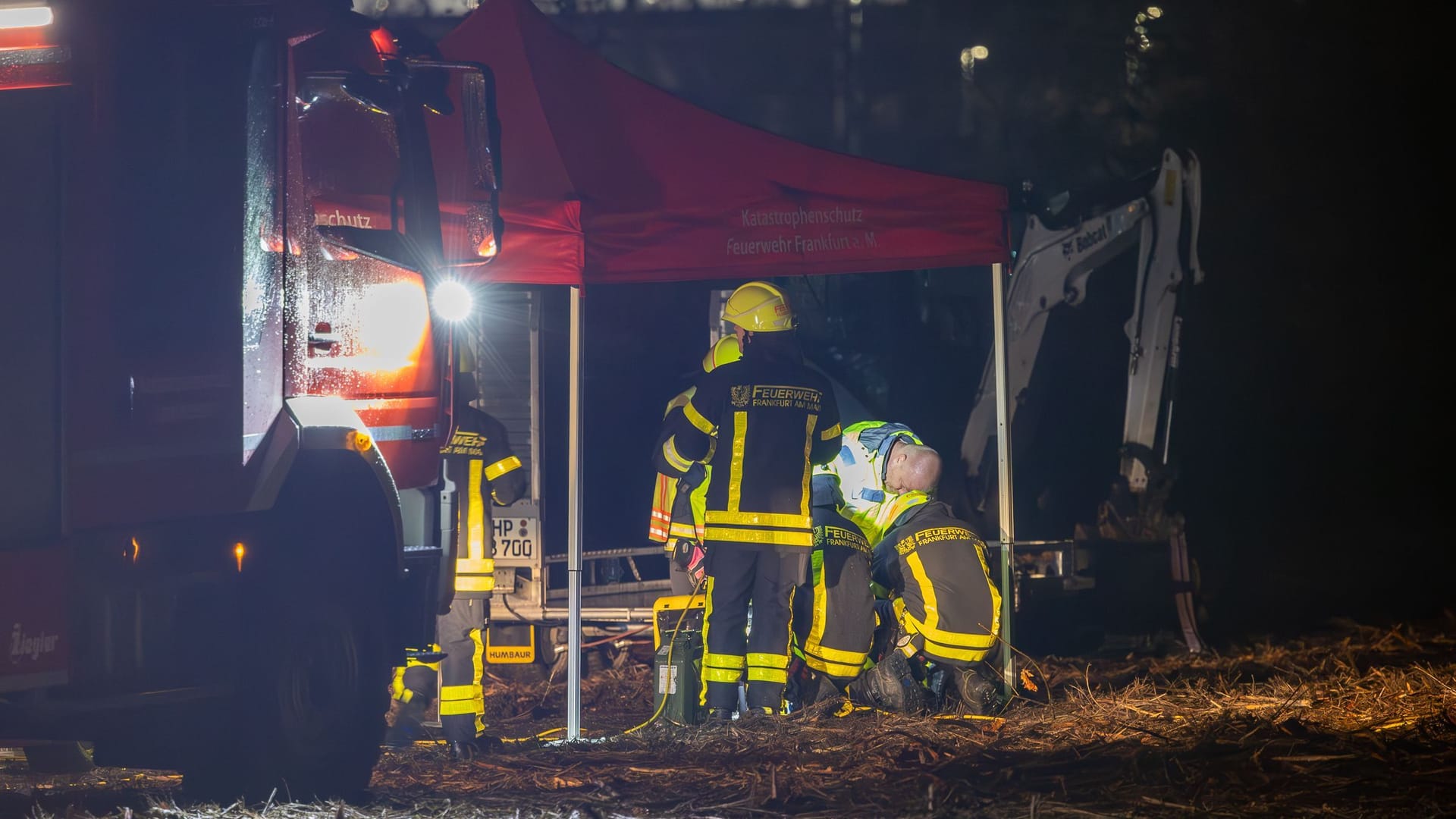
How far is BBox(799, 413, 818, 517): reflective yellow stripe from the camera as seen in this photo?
7.19 m

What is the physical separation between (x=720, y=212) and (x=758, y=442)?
1206mm

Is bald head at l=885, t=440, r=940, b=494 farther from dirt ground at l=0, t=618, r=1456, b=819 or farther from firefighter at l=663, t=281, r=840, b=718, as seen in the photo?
dirt ground at l=0, t=618, r=1456, b=819

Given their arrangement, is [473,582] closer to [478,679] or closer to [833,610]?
[478,679]

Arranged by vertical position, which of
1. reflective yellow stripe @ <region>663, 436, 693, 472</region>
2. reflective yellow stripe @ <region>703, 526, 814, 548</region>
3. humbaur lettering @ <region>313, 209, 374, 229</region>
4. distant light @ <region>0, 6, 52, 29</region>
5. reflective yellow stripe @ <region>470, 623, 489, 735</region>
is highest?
distant light @ <region>0, 6, 52, 29</region>

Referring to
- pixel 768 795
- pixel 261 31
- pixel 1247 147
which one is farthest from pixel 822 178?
pixel 1247 147

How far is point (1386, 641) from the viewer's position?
10172mm

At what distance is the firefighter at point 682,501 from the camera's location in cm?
750

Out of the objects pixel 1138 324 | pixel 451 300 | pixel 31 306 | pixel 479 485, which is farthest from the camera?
pixel 1138 324

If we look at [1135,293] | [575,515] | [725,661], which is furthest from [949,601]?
[1135,293]

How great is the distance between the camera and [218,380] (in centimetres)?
534

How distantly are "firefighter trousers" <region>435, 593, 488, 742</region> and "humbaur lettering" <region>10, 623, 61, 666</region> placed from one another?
9.08ft

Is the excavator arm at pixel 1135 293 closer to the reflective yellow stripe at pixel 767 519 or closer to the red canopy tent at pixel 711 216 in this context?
the red canopy tent at pixel 711 216

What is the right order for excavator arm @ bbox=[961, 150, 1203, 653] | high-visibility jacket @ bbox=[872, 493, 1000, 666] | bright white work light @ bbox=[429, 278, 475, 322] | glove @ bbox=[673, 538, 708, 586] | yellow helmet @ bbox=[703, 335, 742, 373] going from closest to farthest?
high-visibility jacket @ bbox=[872, 493, 1000, 666] < bright white work light @ bbox=[429, 278, 475, 322] < glove @ bbox=[673, 538, 708, 586] < yellow helmet @ bbox=[703, 335, 742, 373] < excavator arm @ bbox=[961, 150, 1203, 653]

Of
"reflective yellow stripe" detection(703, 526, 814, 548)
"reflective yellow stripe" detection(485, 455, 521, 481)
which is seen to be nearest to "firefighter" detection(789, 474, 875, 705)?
"reflective yellow stripe" detection(703, 526, 814, 548)
